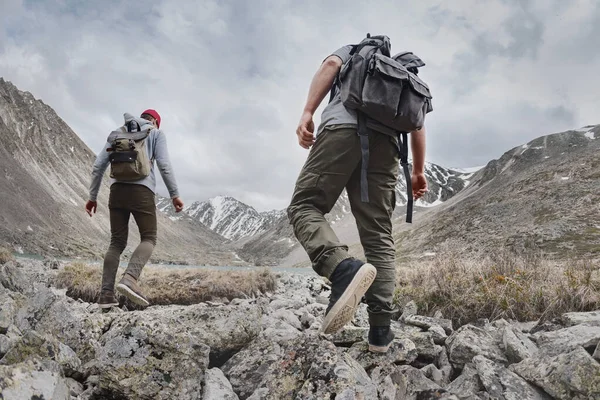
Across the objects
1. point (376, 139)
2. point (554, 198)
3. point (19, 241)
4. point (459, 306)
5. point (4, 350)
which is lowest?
point (19, 241)

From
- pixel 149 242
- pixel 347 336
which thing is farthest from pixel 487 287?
pixel 149 242

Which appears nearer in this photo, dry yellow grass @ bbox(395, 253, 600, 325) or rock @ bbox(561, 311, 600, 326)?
rock @ bbox(561, 311, 600, 326)

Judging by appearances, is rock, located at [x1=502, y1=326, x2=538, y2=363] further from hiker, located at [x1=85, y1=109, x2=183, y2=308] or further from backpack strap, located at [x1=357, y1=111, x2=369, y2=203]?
hiker, located at [x1=85, y1=109, x2=183, y2=308]

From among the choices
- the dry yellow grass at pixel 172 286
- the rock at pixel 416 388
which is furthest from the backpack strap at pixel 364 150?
the dry yellow grass at pixel 172 286

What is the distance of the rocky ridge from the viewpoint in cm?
195

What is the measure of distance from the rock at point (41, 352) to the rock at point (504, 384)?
8.21 ft

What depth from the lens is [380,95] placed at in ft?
8.26

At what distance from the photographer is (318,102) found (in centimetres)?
285

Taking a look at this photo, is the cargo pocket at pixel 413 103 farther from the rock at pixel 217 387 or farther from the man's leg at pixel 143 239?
the man's leg at pixel 143 239

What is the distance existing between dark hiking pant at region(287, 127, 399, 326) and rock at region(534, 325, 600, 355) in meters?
1.16

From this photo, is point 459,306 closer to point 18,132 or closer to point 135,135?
point 135,135

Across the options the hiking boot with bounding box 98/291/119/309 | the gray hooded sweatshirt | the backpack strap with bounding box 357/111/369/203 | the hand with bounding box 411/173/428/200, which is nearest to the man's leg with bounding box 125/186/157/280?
the gray hooded sweatshirt

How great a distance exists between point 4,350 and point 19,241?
92.3m

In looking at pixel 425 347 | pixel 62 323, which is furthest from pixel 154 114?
pixel 425 347
